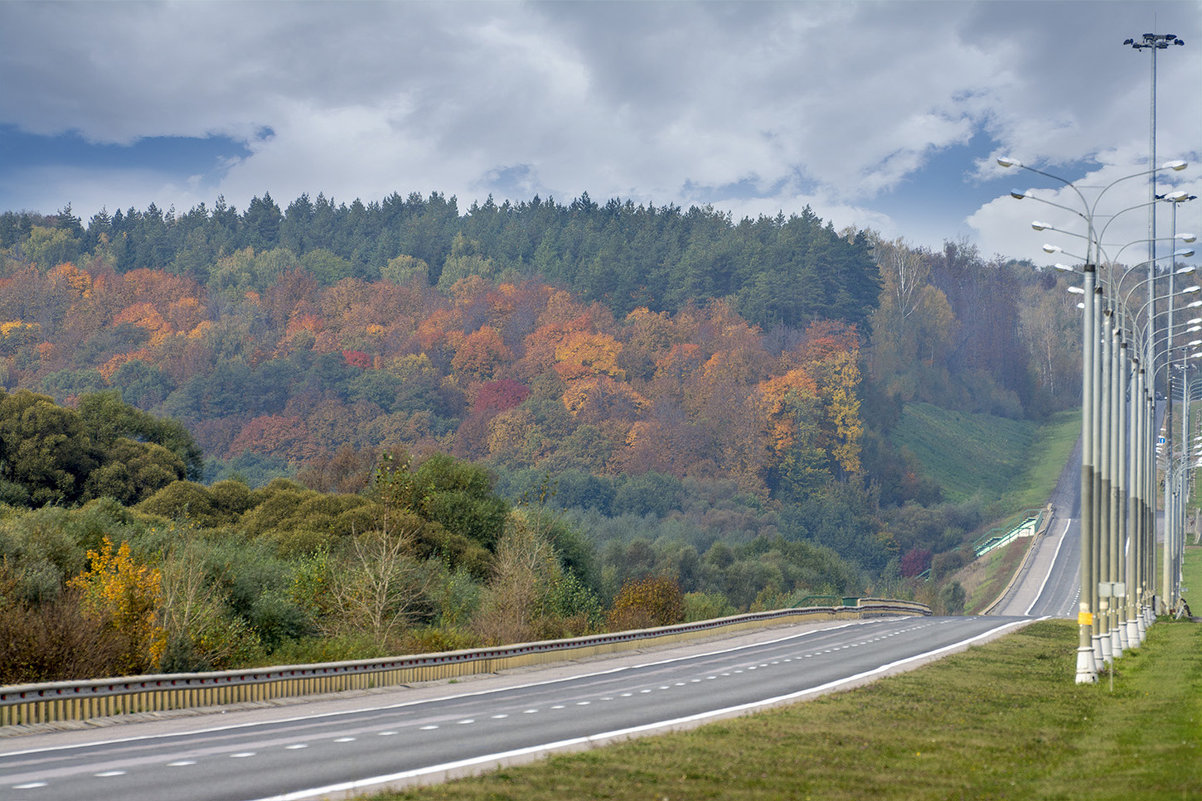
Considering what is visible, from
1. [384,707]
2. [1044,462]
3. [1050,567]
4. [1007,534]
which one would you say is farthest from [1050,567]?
[384,707]

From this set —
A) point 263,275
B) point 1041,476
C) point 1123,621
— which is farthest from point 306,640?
point 263,275

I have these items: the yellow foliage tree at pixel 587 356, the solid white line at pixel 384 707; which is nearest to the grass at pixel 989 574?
the yellow foliage tree at pixel 587 356

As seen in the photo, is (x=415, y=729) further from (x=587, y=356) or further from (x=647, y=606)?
(x=587, y=356)

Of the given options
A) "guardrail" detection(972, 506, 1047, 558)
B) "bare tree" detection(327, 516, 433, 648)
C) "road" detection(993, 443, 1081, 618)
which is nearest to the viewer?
"bare tree" detection(327, 516, 433, 648)

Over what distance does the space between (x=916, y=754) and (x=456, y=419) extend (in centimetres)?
12093

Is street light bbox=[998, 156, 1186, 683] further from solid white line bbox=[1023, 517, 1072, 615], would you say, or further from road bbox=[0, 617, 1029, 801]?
solid white line bbox=[1023, 517, 1072, 615]

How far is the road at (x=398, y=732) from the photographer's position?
14.6 meters

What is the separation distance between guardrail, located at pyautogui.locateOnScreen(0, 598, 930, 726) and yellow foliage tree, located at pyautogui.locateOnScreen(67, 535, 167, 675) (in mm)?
1857

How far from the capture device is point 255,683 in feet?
81.1

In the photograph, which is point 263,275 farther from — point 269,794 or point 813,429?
point 269,794

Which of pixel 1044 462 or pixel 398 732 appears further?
pixel 1044 462

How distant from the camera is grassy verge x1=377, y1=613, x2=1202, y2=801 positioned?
12984 millimetres

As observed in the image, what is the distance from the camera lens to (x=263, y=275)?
169 metres

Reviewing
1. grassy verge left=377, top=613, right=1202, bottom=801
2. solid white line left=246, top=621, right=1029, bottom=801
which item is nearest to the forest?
solid white line left=246, top=621, right=1029, bottom=801
